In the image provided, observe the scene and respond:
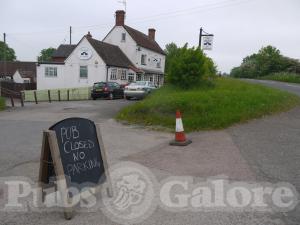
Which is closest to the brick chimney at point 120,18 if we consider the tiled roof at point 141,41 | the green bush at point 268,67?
the tiled roof at point 141,41

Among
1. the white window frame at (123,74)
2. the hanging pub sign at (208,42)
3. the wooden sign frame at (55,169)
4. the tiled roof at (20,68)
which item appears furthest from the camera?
the tiled roof at (20,68)

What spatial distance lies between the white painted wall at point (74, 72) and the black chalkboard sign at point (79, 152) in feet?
113

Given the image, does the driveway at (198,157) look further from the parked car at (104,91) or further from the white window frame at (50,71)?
the white window frame at (50,71)

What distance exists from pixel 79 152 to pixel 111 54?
3858 centimetres

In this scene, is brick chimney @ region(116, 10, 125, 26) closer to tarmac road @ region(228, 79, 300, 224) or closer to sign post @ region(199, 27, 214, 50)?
sign post @ region(199, 27, 214, 50)

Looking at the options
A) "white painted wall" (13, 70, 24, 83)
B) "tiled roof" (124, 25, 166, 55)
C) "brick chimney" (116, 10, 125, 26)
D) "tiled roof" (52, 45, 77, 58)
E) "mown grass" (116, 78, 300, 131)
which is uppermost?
"brick chimney" (116, 10, 125, 26)

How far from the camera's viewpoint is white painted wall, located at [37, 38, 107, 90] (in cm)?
3961

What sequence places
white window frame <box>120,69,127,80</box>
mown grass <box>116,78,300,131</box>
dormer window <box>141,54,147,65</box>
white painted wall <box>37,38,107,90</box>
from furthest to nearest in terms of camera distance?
dormer window <box>141,54,147,65</box>
white window frame <box>120,69,127,80</box>
white painted wall <box>37,38,107,90</box>
mown grass <box>116,78,300,131</box>

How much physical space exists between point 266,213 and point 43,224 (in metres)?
2.79

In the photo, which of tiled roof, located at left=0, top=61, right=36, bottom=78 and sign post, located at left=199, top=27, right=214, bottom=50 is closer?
sign post, located at left=199, top=27, right=214, bottom=50

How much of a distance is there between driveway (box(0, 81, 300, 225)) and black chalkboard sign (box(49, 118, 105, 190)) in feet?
1.71

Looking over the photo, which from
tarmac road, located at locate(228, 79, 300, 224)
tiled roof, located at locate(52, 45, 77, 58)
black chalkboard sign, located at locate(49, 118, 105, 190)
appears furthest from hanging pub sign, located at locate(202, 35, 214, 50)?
tiled roof, located at locate(52, 45, 77, 58)

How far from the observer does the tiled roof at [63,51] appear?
54.8 metres

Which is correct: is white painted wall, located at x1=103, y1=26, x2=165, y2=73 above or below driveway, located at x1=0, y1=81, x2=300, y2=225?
above
